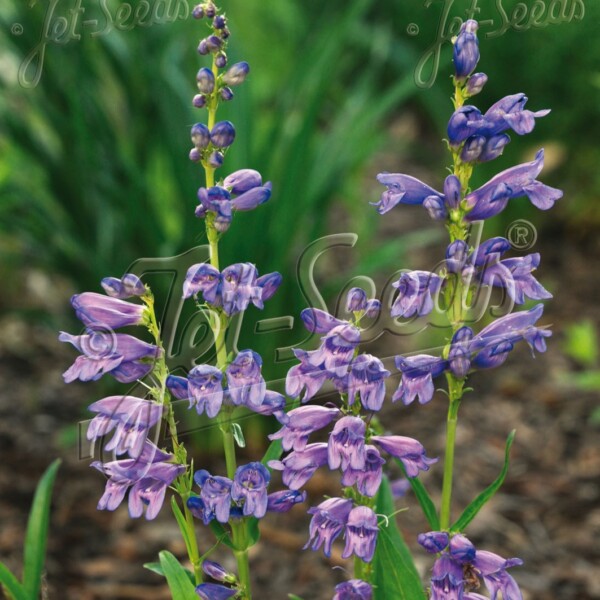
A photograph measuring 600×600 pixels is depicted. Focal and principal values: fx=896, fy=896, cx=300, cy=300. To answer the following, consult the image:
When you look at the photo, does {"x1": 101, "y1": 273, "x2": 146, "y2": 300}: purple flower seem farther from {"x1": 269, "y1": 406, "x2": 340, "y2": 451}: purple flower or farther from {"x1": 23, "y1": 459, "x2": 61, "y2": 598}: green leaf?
{"x1": 23, "y1": 459, "x2": 61, "y2": 598}: green leaf

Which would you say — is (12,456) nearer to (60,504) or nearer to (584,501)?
(60,504)

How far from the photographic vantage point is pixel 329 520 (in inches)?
62.6

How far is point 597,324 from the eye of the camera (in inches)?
190

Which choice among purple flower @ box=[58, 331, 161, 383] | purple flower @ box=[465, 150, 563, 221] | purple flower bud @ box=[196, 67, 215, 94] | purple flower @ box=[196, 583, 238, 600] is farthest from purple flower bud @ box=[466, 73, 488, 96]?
purple flower @ box=[196, 583, 238, 600]

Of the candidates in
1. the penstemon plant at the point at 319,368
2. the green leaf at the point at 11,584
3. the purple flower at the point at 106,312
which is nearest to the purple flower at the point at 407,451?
the penstemon plant at the point at 319,368

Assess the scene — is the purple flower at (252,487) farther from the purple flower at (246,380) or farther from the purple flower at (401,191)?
the purple flower at (401,191)

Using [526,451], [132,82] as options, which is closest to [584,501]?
[526,451]

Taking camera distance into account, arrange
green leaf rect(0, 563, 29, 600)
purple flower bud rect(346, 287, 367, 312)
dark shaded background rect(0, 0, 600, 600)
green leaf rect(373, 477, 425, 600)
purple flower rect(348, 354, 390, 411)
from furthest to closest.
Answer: dark shaded background rect(0, 0, 600, 600) → green leaf rect(0, 563, 29, 600) → green leaf rect(373, 477, 425, 600) → purple flower bud rect(346, 287, 367, 312) → purple flower rect(348, 354, 390, 411)

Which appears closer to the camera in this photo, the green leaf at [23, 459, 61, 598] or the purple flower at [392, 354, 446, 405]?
the purple flower at [392, 354, 446, 405]

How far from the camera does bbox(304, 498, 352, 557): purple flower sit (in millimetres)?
1573

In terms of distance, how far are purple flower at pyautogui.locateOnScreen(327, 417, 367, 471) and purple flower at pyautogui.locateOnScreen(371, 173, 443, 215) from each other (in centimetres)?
38

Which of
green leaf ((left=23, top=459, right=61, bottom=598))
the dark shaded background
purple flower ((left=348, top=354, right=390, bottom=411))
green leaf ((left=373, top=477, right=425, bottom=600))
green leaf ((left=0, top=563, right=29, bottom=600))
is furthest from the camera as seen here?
the dark shaded background

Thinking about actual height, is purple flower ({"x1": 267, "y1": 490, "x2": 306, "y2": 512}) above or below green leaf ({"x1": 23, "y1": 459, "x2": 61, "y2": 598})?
above

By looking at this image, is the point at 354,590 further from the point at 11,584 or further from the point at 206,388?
the point at 11,584
